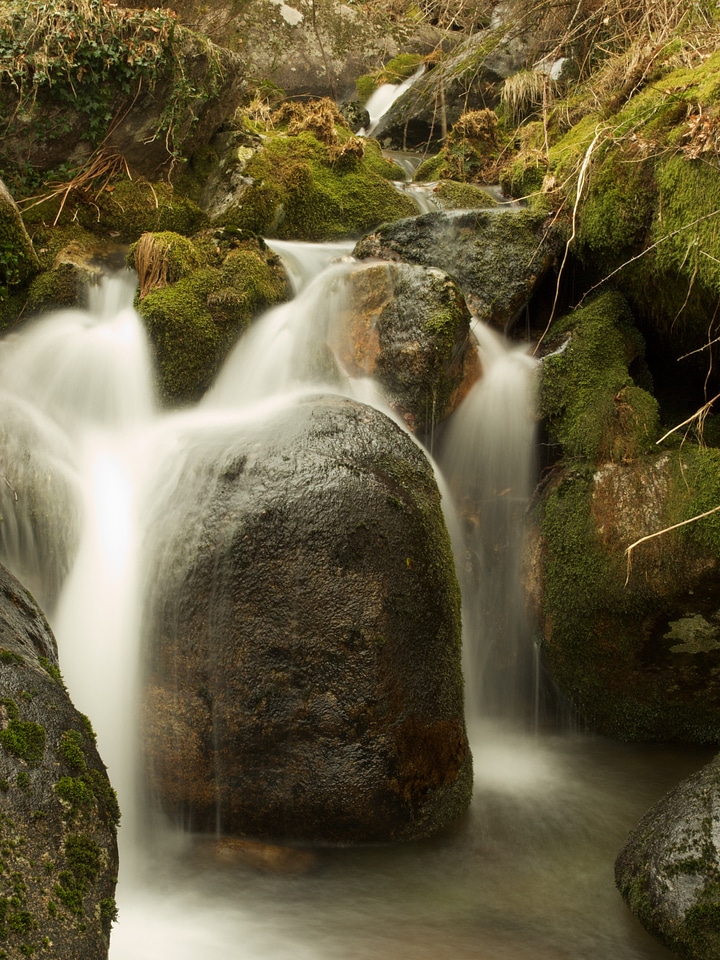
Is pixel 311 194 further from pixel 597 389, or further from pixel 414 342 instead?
pixel 597 389

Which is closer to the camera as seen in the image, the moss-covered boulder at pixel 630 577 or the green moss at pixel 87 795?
the green moss at pixel 87 795

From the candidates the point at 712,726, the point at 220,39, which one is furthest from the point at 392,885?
the point at 220,39

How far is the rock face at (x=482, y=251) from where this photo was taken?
6.18 m

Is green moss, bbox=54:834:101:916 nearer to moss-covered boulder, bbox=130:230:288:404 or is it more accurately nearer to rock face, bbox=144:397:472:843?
rock face, bbox=144:397:472:843

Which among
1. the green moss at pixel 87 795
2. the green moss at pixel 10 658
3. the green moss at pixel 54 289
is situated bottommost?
the green moss at pixel 87 795

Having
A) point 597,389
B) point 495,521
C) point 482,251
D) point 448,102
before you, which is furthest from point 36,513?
point 448,102

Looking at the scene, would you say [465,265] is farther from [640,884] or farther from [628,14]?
[640,884]

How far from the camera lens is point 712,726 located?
4.90m

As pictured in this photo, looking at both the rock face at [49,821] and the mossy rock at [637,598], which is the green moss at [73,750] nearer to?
the rock face at [49,821]

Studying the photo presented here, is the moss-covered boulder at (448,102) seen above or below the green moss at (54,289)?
above

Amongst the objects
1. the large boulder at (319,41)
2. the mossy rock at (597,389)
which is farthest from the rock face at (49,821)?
the large boulder at (319,41)

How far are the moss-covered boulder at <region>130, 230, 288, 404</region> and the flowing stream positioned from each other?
14 centimetres

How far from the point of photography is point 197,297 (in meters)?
5.72

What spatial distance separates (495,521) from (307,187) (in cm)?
409
